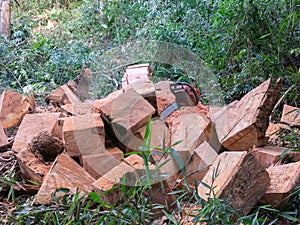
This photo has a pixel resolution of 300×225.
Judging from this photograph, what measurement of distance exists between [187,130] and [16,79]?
2.31 meters

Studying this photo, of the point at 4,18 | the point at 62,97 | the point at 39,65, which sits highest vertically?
the point at 62,97

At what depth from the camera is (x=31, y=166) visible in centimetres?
161

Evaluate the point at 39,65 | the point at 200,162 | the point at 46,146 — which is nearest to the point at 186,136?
the point at 200,162

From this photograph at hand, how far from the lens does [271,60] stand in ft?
7.76

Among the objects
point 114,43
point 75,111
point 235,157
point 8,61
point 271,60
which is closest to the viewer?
point 235,157

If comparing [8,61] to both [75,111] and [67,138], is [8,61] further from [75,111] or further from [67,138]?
[67,138]

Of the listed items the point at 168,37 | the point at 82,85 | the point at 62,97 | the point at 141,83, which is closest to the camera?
the point at 141,83

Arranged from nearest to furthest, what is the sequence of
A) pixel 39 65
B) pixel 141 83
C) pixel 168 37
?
1. pixel 141 83
2. pixel 168 37
3. pixel 39 65

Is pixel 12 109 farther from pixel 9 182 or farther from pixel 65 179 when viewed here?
pixel 65 179

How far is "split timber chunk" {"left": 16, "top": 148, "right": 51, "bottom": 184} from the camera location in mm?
1579

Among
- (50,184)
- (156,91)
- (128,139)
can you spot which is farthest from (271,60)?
(50,184)

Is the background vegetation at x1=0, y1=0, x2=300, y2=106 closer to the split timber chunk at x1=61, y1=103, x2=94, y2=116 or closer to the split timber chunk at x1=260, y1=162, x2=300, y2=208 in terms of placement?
the split timber chunk at x1=260, y1=162, x2=300, y2=208

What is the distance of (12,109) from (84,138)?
0.70m

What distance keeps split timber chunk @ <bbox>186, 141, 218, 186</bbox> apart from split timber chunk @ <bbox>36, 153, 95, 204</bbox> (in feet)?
1.34
